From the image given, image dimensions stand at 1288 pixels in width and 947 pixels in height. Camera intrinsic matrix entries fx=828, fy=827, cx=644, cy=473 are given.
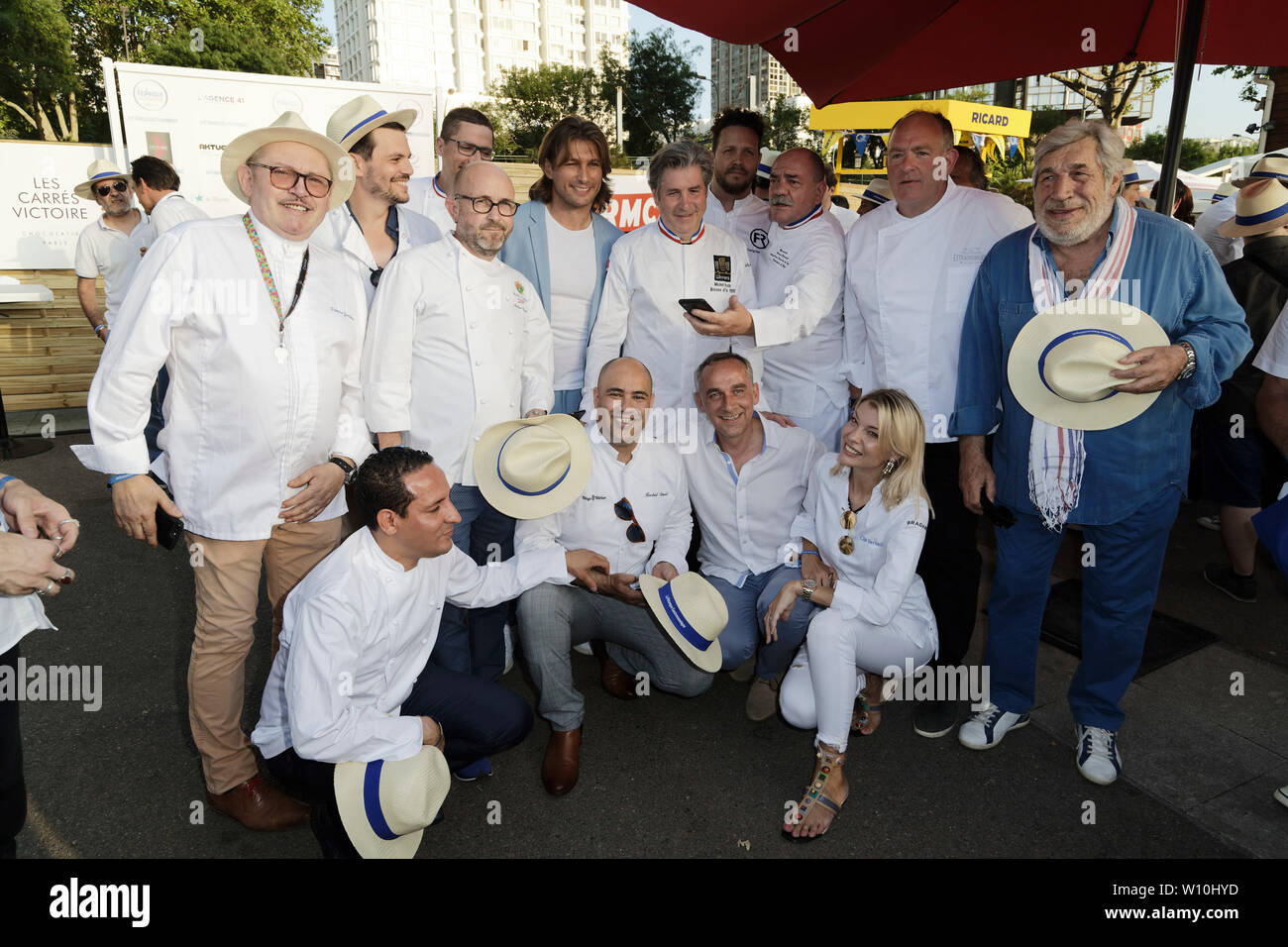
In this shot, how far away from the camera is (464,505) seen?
10.8 ft

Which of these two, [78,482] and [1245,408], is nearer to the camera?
[1245,408]

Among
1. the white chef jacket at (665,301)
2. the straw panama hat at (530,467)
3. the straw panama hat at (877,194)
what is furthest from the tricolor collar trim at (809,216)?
the straw panama hat at (877,194)

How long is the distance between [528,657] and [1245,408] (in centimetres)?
417

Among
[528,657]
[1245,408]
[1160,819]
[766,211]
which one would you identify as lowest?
[1160,819]

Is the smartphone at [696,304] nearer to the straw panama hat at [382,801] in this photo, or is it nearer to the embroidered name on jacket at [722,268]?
the embroidered name on jacket at [722,268]

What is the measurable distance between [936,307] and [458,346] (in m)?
1.92

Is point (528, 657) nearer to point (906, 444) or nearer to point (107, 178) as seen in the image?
point (906, 444)

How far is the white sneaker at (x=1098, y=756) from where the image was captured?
9.83 ft

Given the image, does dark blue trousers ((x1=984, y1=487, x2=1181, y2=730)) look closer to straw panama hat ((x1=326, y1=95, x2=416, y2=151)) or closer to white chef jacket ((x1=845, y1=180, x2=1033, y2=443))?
white chef jacket ((x1=845, y1=180, x2=1033, y2=443))

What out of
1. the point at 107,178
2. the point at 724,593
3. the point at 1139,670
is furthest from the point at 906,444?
the point at 107,178

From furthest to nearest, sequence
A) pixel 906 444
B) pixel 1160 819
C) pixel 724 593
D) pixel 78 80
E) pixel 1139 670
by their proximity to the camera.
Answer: pixel 78 80, pixel 1139 670, pixel 724 593, pixel 906 444, pixel 1160 819

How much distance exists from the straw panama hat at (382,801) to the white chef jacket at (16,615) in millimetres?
829

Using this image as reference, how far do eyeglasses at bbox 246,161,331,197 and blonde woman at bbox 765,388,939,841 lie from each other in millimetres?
2016
